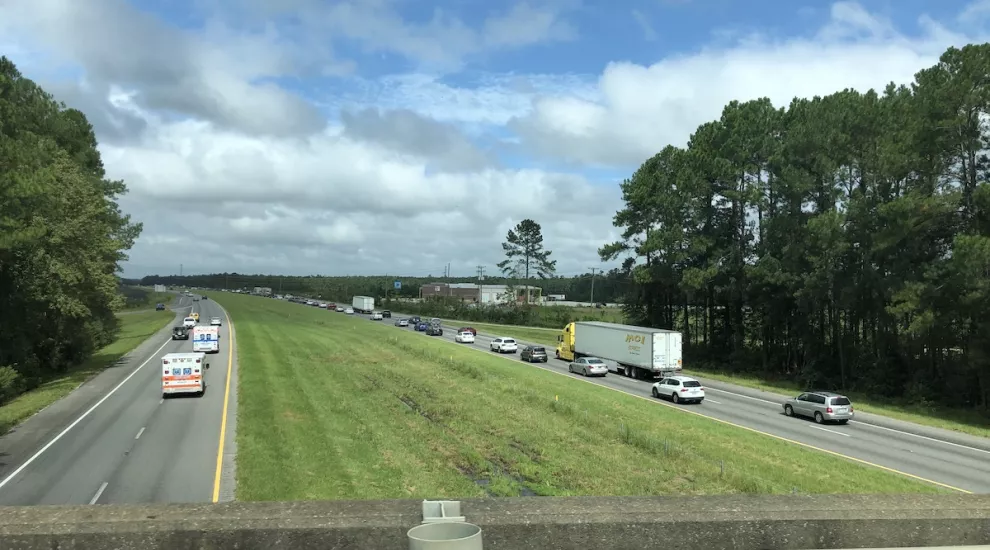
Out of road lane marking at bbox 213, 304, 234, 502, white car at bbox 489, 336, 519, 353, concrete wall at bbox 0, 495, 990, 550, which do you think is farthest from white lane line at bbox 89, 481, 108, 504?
white car at bbox 489, 336, 519, 353

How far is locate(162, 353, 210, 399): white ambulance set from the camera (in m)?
37.2

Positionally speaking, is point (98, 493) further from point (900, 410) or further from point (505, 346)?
point (505, 346)

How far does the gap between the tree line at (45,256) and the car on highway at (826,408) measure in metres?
38.5

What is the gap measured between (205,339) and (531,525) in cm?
6097

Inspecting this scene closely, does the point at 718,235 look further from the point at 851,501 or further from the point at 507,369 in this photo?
the point at 851,501

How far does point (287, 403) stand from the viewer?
35.8m

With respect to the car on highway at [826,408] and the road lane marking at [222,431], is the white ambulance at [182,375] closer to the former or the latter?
the road lane marking at [222,431]

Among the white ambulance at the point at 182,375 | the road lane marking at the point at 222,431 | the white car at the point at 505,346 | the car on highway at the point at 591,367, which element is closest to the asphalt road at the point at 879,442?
the car on highway at the point at 591,367

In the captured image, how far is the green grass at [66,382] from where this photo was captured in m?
33.5

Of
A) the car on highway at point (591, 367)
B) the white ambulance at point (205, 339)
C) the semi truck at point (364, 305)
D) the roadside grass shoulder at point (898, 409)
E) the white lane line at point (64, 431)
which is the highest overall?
the semi truck at point (364, 305)

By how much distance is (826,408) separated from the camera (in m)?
33.5

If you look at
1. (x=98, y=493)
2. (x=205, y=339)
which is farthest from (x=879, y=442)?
(x=205, y=339)

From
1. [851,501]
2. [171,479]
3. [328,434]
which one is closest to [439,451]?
[328,434]

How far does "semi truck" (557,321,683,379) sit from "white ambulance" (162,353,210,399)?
30054mm
